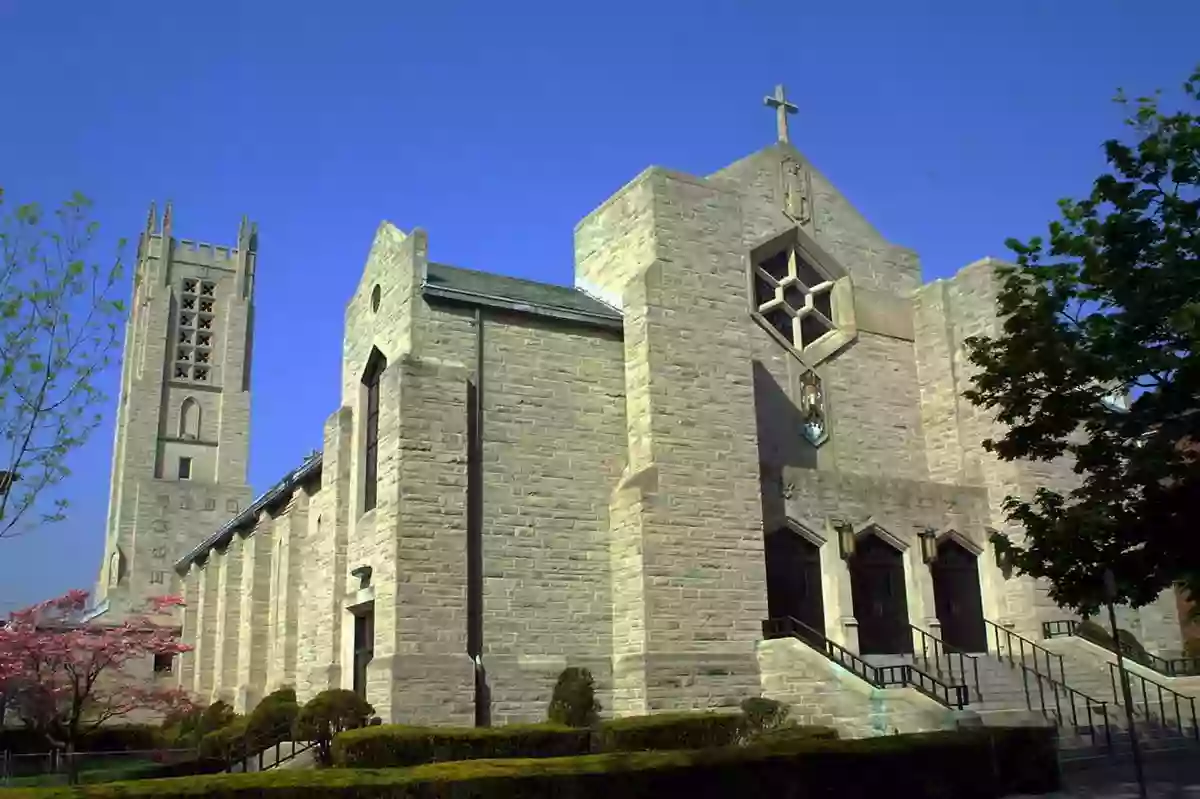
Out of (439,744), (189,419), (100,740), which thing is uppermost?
(189,419)

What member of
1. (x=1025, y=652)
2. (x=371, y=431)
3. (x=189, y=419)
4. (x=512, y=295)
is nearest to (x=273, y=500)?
(x=371, y=431)

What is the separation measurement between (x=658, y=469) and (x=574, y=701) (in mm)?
4513

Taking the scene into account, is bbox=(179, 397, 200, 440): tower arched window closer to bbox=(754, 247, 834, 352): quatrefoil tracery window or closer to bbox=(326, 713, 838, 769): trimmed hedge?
bbox=(754, 247, 834, 352): quatrefoil tracery window

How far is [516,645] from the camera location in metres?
19.7

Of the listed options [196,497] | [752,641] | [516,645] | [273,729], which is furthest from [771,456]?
[196,497]

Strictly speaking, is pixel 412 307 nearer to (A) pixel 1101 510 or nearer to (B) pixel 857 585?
(B) pixel 857 585

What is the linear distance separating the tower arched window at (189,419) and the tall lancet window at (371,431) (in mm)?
42708

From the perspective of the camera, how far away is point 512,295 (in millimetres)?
22125

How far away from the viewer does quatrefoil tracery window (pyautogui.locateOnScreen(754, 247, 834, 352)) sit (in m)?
25.1

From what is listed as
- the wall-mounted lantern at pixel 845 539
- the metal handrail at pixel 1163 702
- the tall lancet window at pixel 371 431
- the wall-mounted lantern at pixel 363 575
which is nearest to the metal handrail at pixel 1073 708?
the metal handrail at pixel 1163 702

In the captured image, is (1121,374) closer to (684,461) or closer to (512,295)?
(684,461)

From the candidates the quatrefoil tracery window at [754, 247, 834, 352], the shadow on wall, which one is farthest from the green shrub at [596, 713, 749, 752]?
the quatrefoil tracery window at [754, 247, 834, 352]

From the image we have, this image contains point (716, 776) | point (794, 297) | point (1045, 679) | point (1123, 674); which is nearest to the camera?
point (1123, 674)

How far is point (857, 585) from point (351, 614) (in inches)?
411
